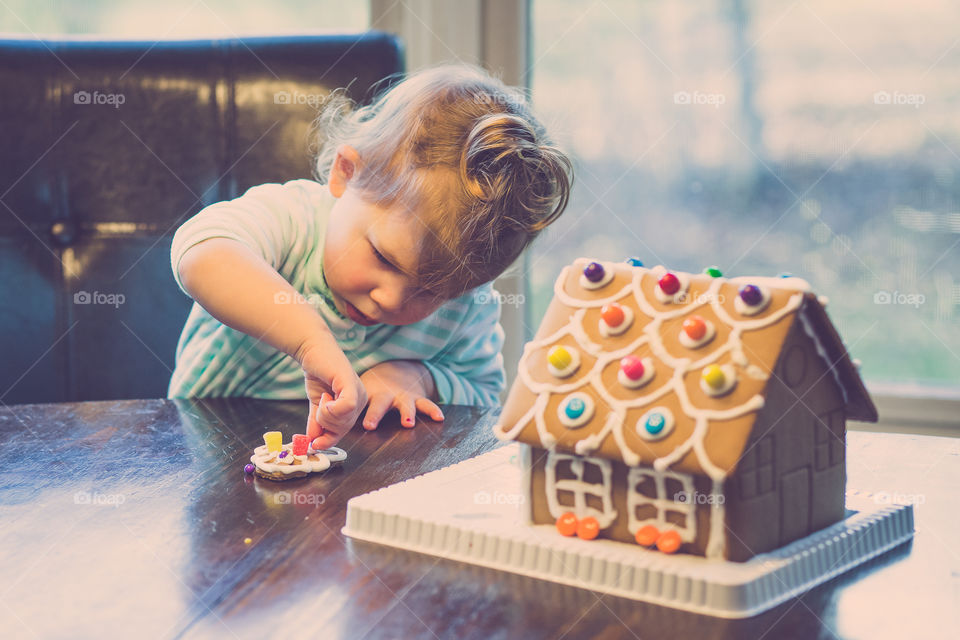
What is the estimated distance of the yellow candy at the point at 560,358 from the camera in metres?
0.65

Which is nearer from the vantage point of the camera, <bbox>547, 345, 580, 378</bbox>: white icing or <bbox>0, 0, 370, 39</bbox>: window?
<bbox>547, 345, 580, 378</bbox>: white icing

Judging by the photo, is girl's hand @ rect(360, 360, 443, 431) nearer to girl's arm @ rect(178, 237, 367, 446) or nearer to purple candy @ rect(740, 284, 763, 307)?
girl's arm @ rect(178, 237, 367, 446)

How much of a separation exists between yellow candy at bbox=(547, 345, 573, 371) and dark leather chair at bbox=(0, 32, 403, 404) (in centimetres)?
96

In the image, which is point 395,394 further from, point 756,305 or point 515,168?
point 756,305

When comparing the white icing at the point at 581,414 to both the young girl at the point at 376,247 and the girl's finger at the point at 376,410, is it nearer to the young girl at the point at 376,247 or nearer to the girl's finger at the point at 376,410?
the young girl at the point at 376,247

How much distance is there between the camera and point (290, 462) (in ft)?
2.75

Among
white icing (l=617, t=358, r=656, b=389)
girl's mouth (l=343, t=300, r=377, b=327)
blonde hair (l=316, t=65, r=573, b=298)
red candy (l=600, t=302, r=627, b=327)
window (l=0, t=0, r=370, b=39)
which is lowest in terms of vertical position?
girl's mouth (l=343, t=300, r=377, b=327)

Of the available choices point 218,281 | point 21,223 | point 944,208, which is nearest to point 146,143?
point 21,223

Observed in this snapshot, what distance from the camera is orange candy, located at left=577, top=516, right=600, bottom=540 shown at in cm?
63

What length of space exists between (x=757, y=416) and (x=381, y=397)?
60 cm

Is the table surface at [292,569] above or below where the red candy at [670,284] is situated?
below

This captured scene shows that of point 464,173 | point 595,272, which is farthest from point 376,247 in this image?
point 595,272

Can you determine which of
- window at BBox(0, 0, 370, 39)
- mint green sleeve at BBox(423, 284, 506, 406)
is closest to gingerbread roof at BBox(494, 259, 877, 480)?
mint green sleeve at BBox(423, 284, 506, 406)

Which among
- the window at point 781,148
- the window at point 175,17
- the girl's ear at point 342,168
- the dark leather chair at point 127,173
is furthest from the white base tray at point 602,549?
the window at point 175,17
